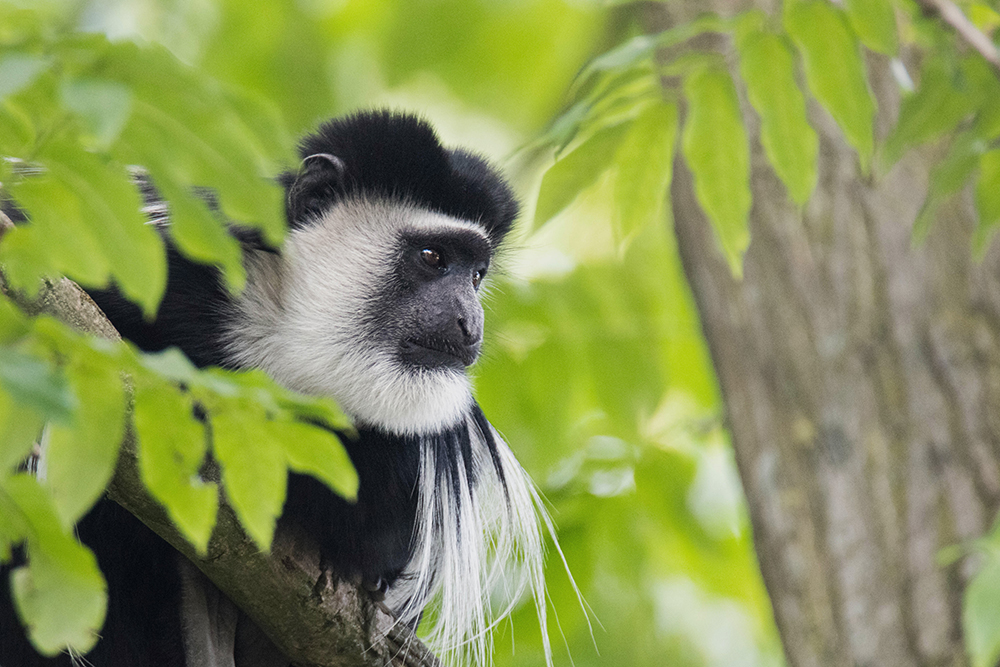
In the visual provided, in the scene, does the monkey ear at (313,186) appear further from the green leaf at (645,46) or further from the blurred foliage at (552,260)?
the green leaf at (645,46)

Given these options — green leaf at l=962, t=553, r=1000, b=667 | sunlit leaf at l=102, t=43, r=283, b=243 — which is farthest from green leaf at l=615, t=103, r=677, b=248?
sunlit leaf at l=102, t=43, r=283, b=243

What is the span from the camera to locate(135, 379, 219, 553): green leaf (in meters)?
0.84

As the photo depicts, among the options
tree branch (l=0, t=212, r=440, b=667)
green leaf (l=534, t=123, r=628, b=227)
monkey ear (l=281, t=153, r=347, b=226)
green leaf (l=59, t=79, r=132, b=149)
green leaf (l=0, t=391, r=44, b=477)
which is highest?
green leaf (l=59, t=79, r=132, b=149)

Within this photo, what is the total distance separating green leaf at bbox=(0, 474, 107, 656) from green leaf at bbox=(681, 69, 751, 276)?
0.91 meters

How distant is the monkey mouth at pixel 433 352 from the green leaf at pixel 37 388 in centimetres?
104

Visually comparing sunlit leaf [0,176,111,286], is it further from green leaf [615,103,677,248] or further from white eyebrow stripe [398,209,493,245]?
white eyebrow stripe [398,209,493,245]

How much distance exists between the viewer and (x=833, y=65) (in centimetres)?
130

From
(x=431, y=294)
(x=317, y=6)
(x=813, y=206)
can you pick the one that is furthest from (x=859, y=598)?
(x=317, y=6)

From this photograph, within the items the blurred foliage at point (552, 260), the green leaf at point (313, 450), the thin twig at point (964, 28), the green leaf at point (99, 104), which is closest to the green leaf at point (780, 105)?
the blurred foliage at point (552, 260)

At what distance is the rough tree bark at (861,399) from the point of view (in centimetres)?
208

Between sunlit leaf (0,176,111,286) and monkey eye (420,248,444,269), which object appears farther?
monkey eye (420,248,444,269)

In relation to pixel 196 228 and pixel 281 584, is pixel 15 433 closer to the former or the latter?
pixel 196 228

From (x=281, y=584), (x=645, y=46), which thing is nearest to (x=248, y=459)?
(x=281, y=584)

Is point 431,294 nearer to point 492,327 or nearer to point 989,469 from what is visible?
point 492,327
